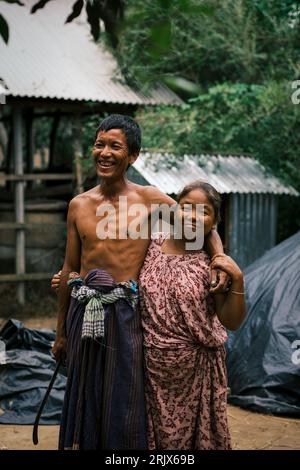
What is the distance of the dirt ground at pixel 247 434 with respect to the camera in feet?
14.5

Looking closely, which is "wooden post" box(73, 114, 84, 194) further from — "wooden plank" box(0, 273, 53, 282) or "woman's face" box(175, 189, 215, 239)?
"woman's face" box(175, 189, 215, 239)

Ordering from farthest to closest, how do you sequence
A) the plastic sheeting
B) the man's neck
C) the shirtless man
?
the plastic sheeting → the man's neck → the shirtless man

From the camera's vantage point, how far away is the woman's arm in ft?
8.73

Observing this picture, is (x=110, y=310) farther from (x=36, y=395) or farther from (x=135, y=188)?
(x=36, y=395)

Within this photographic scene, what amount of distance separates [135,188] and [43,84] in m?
6.94

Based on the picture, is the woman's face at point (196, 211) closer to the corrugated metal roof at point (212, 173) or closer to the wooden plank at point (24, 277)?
the corrugated metal roof at point (212, 173)

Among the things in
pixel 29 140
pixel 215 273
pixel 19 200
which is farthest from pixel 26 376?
pixel 29 140

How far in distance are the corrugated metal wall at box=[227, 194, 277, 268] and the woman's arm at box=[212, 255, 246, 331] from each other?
20.4 feet

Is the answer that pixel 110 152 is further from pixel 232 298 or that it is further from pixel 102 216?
pixel 232 298

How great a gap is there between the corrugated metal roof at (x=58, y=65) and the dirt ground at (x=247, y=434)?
576 cm

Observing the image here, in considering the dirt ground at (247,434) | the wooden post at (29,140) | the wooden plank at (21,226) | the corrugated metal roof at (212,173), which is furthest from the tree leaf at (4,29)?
the wooden post at (29,140)

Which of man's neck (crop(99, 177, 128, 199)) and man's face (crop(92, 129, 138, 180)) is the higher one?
man's face (crop(92, 129, 138, 180))

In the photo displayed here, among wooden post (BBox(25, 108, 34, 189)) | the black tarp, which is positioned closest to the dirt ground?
the black tarp

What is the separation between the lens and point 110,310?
9.52 feet
